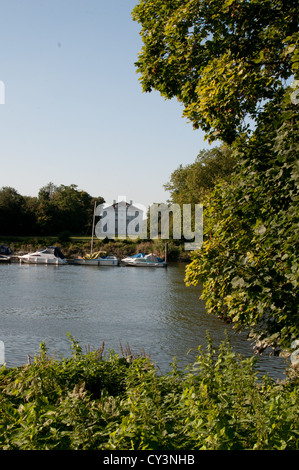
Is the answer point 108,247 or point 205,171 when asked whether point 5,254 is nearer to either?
point 108,247

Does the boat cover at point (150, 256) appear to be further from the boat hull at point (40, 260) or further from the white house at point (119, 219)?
the white house at point (119, 219)

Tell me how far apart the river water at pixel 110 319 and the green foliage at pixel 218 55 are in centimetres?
447

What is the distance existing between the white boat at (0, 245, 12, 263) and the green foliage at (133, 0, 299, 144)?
182ft

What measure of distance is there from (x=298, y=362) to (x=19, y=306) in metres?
22.5

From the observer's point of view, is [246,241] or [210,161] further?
[210,161]

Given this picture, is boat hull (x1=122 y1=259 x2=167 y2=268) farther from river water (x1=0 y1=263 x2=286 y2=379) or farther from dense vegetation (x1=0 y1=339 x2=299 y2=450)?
dense vegetation (x1=0 y1=339 x2=299 y2=450)

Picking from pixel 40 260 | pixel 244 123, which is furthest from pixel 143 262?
pixel 244 123

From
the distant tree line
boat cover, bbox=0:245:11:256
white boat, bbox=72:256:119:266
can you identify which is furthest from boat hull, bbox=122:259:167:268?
the distant tree line

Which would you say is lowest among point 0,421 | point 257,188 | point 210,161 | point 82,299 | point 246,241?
point 82,299

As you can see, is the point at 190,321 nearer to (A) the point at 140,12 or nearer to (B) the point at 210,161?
(A) the point at 140,12

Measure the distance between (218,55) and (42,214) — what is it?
81.3m

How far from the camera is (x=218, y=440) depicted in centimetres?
445

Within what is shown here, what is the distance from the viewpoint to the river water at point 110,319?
1684cm

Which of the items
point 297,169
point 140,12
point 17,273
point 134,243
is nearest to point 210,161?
point 134,243
